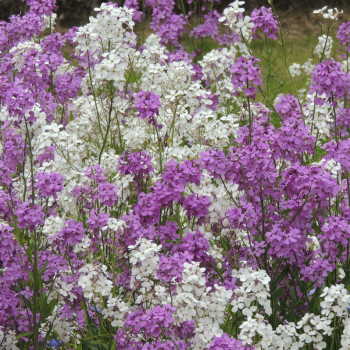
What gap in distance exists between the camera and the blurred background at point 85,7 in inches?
428

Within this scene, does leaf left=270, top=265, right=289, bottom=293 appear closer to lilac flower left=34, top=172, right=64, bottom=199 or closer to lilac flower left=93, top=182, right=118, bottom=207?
lilac flower left=93, top=182, right=118, bottom=207

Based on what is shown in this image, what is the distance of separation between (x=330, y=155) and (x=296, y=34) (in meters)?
8.06

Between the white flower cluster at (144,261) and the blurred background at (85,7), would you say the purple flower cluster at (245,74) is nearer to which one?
the white flower cluster at (144,261)

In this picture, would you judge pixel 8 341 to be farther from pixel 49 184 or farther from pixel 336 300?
pixel 336 300

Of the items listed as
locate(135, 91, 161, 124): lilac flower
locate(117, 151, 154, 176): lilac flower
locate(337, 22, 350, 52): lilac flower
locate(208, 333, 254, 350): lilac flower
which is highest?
locate(337, 22, 350, 52): lilac flower

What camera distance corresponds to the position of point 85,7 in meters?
11.8

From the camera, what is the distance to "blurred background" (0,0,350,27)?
10883mm

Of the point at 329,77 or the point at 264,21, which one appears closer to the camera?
the point at 329,77

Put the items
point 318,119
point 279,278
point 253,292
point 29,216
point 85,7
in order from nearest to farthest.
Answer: point 253,292 → point 29,216 → point 279,278 → point 318,119 → point 85,7

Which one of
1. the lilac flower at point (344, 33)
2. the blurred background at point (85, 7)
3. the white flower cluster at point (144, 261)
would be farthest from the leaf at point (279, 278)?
the blurred background at point (85, 7)

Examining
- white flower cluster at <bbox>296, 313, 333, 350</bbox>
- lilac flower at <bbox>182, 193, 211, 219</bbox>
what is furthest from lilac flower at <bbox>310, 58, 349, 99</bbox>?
white flower cluster at <bbox>296, 313, 333, 350</bbox>

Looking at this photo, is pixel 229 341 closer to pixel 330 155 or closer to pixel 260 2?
pixel 330 155

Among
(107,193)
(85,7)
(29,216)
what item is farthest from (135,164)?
(85,7)

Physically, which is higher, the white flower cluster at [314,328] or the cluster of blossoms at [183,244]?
the cluster of blossoms at [183,244]
